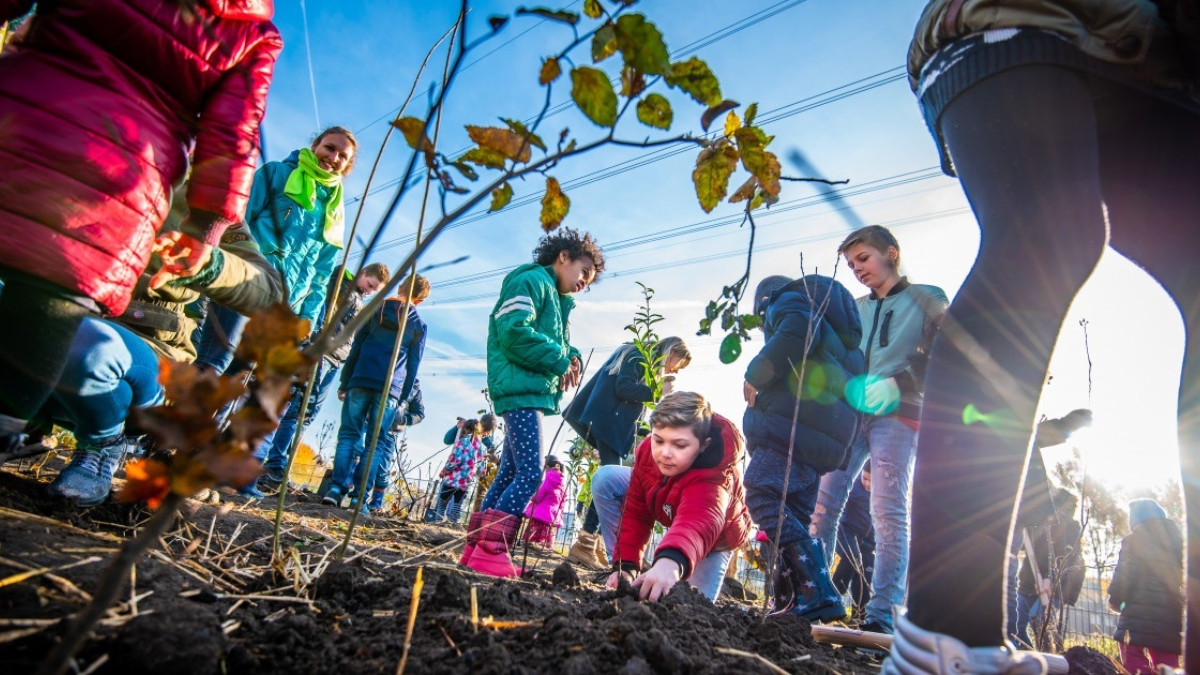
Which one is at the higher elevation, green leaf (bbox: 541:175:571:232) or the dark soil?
green leaf (bbox: 541:175:571:232)

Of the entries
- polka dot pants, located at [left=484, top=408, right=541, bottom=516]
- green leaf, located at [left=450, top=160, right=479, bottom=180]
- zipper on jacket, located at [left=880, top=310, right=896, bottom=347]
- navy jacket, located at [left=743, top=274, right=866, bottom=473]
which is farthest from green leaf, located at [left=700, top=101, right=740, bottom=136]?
zipper on jacket, located at [left=880, top=310, right=896, bottom=347]

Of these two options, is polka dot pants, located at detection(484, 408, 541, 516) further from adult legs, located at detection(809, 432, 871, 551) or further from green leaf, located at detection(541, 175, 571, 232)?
green leaf, located at detection(541, 175, 571, 232)

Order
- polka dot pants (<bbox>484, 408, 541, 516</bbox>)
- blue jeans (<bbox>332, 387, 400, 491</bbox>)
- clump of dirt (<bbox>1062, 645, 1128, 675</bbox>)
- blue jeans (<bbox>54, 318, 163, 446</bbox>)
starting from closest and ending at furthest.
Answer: blue jeans (<bbox>54, 318, 163, 446</bbox>) < clump of dirt (<bbox>1062, 645, 1128, 675</bbox>) < polka dot pants (<bbox>484, 408, 541, 516</bbox>) < blue jeans (<bbox>332, 387, 400, 491</bbox>)

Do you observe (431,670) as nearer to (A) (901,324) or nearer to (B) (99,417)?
(B) (99,417)

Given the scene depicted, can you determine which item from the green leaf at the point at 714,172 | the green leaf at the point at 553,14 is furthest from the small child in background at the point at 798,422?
the green leaf at the point at 553,14

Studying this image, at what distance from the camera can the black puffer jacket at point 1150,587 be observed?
389 centimetres

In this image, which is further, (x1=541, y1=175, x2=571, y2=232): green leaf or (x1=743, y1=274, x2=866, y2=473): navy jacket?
(x1=743, y1=274, x2=866, y2=473): navy jacket

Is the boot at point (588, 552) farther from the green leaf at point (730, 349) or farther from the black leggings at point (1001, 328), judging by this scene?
the black leggings at point (1001, 328)

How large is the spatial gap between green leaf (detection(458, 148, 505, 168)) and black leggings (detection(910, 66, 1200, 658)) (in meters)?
0.77

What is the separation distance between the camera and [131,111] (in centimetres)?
123

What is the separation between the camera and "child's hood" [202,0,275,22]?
4.27 ft

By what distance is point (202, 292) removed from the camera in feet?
4.36

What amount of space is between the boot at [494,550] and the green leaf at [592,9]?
2.16 meters

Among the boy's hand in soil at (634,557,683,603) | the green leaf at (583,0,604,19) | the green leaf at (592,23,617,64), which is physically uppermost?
the green leaf at (583,0,604,19)
